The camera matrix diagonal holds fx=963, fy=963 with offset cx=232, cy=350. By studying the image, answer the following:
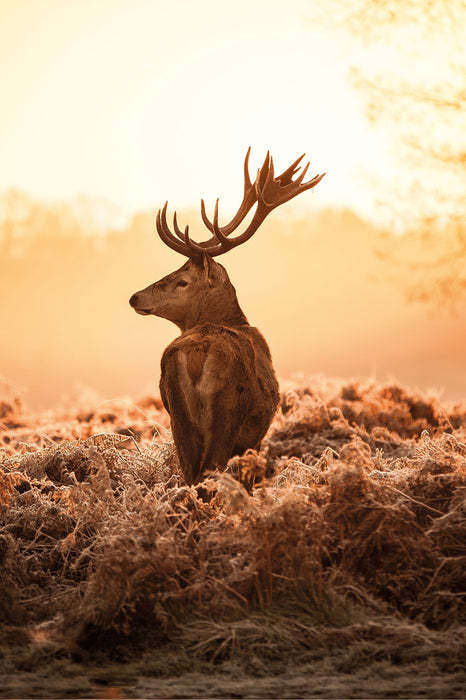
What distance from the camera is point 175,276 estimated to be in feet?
27.3

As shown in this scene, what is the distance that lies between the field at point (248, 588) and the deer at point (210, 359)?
0.47m

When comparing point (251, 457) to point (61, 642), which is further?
point (251, 457)

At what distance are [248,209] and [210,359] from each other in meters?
2.08

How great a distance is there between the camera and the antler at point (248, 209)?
27.1 ft

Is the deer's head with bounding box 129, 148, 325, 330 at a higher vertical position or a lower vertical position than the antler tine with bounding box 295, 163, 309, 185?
lower

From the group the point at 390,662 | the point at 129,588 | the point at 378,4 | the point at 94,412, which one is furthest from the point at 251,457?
the point at 94,412

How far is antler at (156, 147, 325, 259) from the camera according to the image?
8266 mm

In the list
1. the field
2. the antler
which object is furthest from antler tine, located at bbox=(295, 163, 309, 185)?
the field

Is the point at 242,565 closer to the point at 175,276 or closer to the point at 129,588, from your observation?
the point at 129,588

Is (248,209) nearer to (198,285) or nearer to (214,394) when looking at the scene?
(198,285)

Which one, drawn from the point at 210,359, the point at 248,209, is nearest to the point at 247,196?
the point at 248,209

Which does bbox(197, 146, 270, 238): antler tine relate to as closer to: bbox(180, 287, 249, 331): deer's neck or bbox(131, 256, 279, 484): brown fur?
bbox(180, 287, 249, 331): deer's neck

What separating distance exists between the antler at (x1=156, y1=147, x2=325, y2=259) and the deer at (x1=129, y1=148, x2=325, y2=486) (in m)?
0.01

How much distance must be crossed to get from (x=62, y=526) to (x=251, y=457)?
232 centimetres
